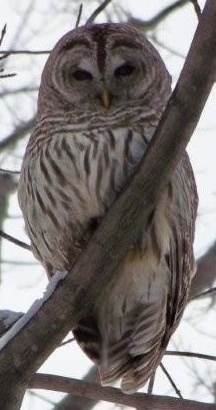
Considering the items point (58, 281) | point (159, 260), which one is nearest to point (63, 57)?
point (159, 260)

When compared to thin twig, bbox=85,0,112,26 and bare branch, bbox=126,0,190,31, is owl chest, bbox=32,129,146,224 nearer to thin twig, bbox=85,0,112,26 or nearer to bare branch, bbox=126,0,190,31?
thin twig, bbox=85,0,112,26

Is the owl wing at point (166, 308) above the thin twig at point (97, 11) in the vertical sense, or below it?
below

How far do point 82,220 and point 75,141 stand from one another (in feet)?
1.13

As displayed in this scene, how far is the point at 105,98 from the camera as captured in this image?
15.3 ft

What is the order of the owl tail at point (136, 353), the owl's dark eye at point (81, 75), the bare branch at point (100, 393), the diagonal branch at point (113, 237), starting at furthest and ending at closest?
the owl's dark eye at point (81, 75) < the owl tail at point (136, 353) < the bare branch at point (100, 393) < the diagonal branch at point (113, 237)

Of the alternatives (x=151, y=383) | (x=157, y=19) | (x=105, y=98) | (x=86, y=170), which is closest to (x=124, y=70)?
(x=105, y=98)

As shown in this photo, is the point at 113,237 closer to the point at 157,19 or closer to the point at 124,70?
the point at 124,70

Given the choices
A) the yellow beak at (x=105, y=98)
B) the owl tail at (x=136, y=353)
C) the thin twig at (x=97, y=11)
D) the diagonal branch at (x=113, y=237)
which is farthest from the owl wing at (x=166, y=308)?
the thin twig at (x=97, y=11)

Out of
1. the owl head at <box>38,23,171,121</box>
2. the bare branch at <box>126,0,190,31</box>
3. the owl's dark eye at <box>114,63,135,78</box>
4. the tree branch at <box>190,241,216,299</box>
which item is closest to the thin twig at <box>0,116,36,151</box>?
the bare branch at <box>126,0,190,31</box>

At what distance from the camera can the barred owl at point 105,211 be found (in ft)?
14.1

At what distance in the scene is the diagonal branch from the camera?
3.43 metres

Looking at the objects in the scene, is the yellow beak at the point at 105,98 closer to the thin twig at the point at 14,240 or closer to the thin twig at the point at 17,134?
the thin twig at the point at 14,240

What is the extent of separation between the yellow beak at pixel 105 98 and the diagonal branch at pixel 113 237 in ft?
3.46

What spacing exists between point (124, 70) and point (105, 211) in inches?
33.3
